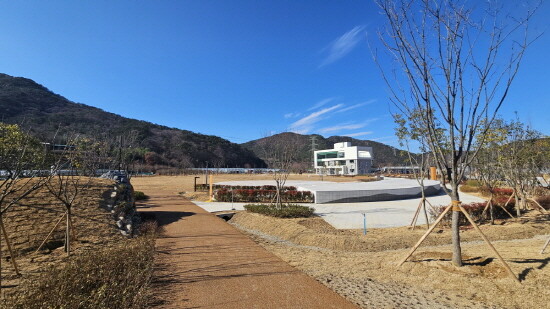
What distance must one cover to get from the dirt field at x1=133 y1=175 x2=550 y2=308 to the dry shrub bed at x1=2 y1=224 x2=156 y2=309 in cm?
289

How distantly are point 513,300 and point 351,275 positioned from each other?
2.26m

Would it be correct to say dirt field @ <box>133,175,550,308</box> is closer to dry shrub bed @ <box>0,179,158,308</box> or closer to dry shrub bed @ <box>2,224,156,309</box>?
dry shrub bed @ <box>2,224,156,309</box>

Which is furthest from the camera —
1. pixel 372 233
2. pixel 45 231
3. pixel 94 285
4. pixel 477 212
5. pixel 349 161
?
pixel 349 161

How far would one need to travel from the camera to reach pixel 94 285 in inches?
158

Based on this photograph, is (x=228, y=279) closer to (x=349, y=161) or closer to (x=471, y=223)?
(x=471, y=223)

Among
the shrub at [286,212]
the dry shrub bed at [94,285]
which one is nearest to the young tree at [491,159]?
the shrub at [286,212]

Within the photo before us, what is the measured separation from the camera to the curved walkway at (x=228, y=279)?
12.3 feet

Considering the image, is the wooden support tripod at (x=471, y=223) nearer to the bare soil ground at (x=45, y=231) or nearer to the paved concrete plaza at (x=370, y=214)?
the paved concrete plaza at (x=370, y=214)

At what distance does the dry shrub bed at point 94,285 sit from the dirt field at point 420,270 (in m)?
2.89

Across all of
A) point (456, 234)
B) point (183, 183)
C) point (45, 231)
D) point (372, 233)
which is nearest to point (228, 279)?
point (456, 234)

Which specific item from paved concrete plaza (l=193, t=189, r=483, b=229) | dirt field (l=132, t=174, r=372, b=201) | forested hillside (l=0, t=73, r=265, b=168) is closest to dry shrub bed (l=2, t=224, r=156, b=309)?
paved concrete plaza (l=193, t=189, r=483, b=229)

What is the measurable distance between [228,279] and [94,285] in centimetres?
199

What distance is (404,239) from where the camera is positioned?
788 centimetres

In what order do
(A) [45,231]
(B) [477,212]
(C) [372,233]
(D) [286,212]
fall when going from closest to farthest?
(A) [45,231] → (C) [372,233] → (B) [477,212] → (D) [286,212]
